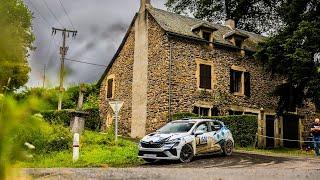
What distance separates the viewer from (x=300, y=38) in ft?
79.7

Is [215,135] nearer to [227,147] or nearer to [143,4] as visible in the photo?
[227,147]

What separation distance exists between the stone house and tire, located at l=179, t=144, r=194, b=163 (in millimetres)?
10109

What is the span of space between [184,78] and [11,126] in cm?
2587

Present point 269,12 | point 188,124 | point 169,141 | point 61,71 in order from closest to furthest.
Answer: point 61,71, point 169,141, point 188,124, point 269,12

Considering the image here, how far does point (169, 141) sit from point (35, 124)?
14134mm

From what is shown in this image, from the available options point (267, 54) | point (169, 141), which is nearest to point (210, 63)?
point (267, 54)

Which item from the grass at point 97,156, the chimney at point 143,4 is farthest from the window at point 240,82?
the grass at point 97,156

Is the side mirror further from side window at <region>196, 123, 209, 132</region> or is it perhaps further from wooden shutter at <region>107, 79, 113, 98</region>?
wooden shutter at <region>107, 79, 113, 98</region>

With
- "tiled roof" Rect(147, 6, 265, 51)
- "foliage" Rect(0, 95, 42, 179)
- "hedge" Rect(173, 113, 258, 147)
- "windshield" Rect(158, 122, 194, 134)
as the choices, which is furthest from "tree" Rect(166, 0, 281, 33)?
"foliage" Rect(0, 95, 42, 179)

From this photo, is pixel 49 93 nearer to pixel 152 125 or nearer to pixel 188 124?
pixel 188 124

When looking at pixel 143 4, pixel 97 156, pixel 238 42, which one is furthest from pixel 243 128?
pixel 143 4

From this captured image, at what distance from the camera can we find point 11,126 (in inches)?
43.8

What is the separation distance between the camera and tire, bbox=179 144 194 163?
15.3m

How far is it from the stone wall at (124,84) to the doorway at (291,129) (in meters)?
11.2
